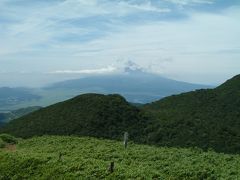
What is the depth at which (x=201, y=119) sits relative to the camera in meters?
69.2

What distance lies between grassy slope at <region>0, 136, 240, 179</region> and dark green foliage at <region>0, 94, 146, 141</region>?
2686 centimetres

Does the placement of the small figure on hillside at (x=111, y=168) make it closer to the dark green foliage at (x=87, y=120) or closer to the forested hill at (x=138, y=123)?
the forested hill at (x=138, y=123)

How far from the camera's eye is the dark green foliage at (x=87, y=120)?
201 ft

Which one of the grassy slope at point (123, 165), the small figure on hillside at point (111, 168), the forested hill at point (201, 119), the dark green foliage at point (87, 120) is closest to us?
the grassy slope at point (123, 165)

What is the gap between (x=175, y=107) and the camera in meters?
82.9

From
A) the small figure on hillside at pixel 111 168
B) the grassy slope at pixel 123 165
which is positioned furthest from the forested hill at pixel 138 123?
the small figure on hillside at pixel 111 168

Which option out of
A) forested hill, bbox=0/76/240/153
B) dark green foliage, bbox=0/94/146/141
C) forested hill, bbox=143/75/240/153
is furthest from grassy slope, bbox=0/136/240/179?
dark green foliage, bbox=0/94/146/141

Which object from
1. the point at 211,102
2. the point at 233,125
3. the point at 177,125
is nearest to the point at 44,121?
the point at 177,125

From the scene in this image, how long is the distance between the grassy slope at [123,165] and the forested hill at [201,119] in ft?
74.2

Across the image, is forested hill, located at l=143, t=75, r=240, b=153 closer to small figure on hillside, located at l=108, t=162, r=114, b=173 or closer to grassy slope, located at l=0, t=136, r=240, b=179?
grassy slope, located at l=0, t=136, r=240, b=179

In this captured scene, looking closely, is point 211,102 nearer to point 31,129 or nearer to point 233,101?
point 233,101

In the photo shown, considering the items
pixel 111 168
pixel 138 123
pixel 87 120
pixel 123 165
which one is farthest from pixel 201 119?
pixel 111 168

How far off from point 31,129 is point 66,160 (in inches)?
1401

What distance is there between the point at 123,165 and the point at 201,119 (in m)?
44.2
